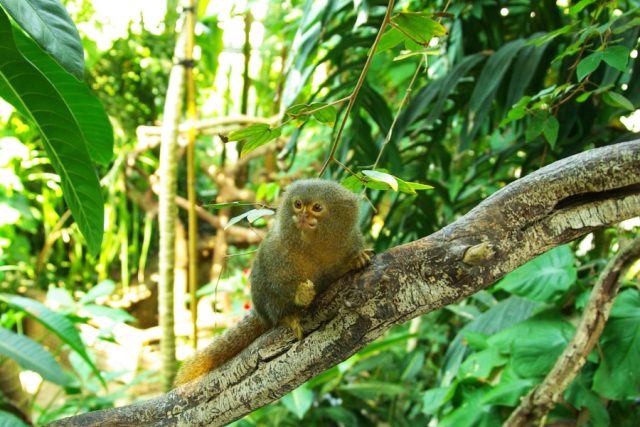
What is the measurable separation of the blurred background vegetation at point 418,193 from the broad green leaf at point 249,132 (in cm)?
3

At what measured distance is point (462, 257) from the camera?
139 centimetres

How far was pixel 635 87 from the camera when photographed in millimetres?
2131

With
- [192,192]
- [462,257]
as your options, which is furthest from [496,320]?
[192,192]

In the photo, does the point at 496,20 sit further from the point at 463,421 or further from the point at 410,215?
the point at 463,421

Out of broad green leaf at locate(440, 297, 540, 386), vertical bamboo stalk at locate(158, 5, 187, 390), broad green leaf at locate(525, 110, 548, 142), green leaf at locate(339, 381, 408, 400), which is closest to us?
broad green leaf at locate(525, 110, 548, 142)

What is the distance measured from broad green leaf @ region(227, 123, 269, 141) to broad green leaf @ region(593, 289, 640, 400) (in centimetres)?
137

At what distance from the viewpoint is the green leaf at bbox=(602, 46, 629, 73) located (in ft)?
5.22

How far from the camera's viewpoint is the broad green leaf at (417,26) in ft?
4.33

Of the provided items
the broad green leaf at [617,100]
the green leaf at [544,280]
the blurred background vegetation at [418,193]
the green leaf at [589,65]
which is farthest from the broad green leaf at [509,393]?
the green leaf at [589,65]

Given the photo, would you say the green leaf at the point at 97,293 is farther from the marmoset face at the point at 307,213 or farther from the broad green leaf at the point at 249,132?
the broad green leaf at the point at 249,132

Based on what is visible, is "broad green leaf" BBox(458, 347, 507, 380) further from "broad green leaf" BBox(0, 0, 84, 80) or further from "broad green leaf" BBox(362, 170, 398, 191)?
"broad green leaf" BBox(0, 0, 84, 80)

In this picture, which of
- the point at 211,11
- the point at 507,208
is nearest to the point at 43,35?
the point at 507,208

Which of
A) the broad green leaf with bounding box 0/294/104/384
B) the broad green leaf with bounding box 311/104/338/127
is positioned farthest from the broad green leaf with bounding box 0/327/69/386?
the broad green leaf with bounding box 311/104/338/127

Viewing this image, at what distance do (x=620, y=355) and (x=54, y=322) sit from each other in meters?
2.14
